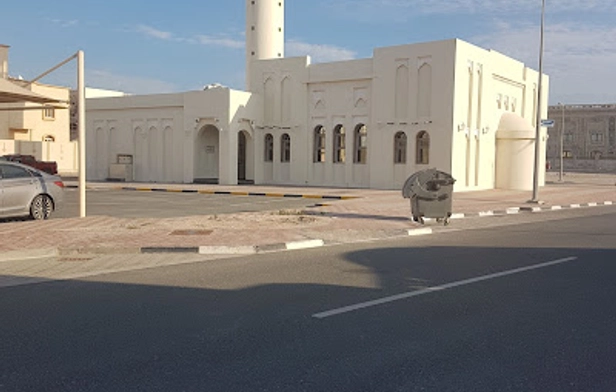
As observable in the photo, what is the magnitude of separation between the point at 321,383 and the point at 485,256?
22.4 feet

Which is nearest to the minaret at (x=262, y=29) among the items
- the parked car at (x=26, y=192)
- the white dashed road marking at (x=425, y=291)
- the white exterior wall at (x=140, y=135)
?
the white exterior wall at (x=140, y=135)

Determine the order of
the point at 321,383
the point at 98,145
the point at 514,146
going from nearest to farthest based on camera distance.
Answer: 1. the point at 321,383
2. the point at 514,146
3. the point at 98,145

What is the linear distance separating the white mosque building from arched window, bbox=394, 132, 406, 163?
0.06 meters

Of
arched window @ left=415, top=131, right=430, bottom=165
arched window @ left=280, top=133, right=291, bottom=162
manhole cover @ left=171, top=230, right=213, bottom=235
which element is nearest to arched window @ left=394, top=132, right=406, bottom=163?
arched window @ left=415, top=131, right=430, bottom=165

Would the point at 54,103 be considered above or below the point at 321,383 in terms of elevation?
above

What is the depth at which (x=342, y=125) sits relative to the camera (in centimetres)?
3441

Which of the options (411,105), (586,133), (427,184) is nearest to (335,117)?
(411,105)

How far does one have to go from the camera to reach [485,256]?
1037cm

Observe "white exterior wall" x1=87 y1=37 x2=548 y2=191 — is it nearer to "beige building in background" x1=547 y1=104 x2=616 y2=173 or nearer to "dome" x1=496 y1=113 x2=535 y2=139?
"dome" x1=496 y1=113 x2=535 y2=139

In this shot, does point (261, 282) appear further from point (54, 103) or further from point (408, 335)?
point (54, 103)

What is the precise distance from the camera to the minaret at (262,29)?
46.2 m

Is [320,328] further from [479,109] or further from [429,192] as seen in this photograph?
[479,109]

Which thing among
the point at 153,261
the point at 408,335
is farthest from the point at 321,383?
the point at 153,261

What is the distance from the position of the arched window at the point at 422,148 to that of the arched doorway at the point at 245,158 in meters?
11.2
